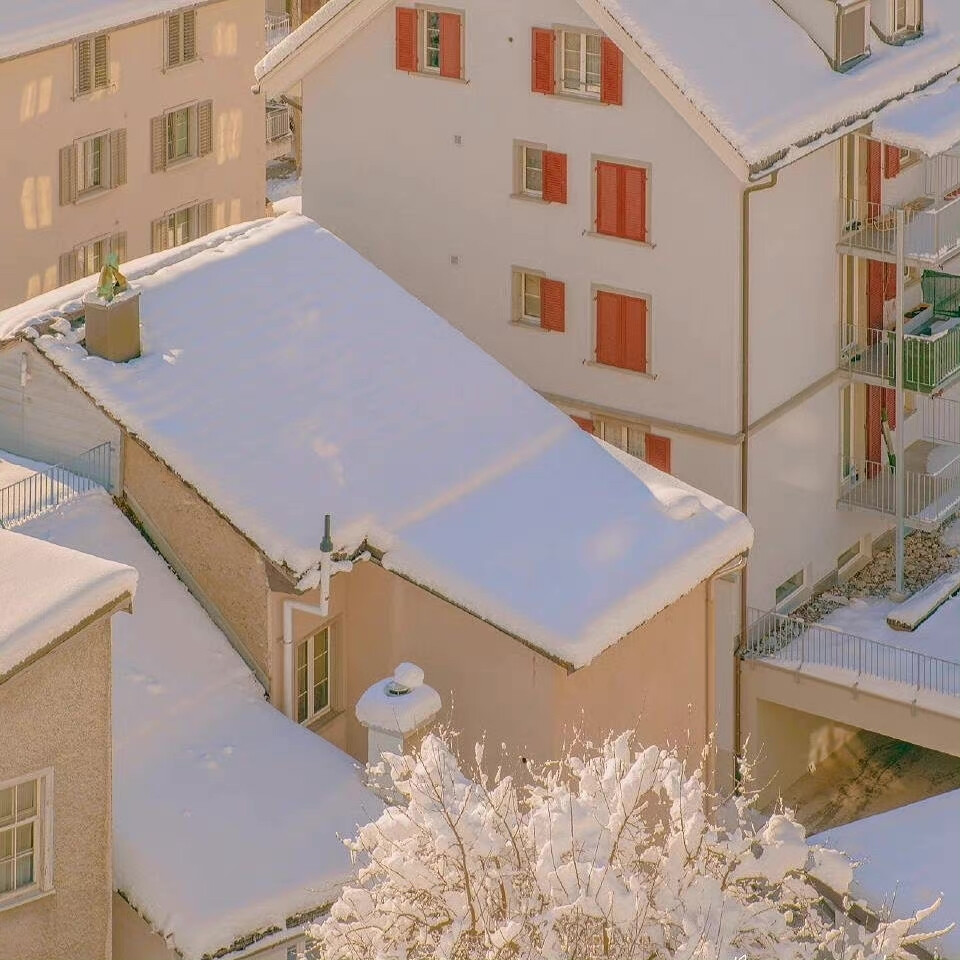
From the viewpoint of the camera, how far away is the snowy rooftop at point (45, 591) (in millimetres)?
32125

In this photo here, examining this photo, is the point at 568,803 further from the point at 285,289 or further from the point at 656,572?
the point at 285,289

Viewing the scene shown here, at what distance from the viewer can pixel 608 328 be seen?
52.9 m

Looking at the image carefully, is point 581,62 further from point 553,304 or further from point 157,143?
point 157,143

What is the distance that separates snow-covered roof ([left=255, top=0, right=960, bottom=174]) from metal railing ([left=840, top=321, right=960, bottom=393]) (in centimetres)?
462

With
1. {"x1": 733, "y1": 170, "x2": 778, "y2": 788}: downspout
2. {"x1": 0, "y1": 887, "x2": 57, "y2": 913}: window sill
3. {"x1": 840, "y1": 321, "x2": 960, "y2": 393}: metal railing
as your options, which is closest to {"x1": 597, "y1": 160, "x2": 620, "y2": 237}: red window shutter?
{"x1": 733, "y1": 170, "x2": 778, "y2": 788}: downspout

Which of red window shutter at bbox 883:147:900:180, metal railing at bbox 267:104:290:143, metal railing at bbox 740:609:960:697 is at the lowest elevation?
metal railing at bbox 740:609:960:697

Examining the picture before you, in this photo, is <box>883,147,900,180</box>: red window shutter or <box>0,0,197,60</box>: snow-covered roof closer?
<box>883,147,900,180</box>: red window shutter

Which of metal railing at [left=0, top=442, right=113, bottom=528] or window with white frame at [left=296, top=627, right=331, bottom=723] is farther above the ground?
metal railing at [left=0, top=442, right=113, bottom=528]

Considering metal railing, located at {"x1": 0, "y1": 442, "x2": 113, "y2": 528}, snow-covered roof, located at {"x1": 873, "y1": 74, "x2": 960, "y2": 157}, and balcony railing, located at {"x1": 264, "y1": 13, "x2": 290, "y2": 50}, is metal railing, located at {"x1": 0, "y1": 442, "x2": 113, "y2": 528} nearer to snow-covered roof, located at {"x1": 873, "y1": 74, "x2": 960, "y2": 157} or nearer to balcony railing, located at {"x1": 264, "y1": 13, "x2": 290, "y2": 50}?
snow-covered roof, located at {"x1": 873, "y1": 74, "x2": 960, "y2": 157}

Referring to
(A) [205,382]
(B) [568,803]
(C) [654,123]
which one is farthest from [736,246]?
(B) [568,803]

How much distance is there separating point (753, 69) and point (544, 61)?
395 cm

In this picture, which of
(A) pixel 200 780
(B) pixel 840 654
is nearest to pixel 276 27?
(B) pixel 840 654

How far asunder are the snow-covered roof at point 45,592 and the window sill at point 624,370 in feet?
66.7

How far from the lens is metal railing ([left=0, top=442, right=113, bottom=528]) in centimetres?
4062
